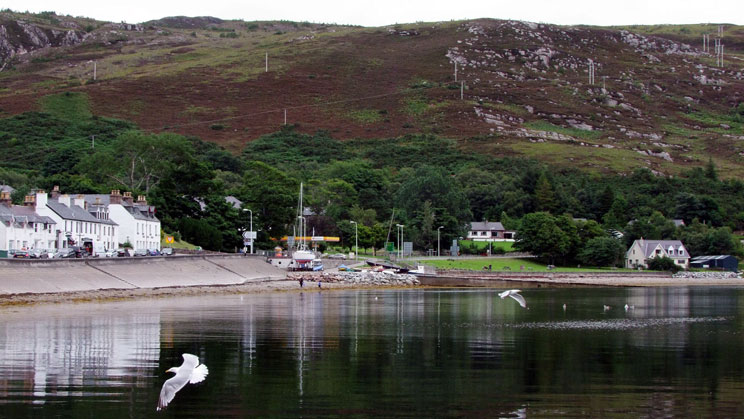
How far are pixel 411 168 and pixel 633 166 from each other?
4394 cm

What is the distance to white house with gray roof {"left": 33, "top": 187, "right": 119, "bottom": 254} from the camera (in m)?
70.6

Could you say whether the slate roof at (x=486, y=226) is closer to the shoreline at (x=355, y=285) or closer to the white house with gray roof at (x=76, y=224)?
the shoreline at (x=355, y=285)

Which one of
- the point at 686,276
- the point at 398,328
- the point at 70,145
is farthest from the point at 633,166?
the point at 398,328

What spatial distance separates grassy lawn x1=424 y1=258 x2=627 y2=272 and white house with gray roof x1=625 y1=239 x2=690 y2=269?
862 cm

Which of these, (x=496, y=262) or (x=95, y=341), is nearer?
(x=95, y=341)

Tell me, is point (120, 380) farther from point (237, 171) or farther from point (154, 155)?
point (237, 171)

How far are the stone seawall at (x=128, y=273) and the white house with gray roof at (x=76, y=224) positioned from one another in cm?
706

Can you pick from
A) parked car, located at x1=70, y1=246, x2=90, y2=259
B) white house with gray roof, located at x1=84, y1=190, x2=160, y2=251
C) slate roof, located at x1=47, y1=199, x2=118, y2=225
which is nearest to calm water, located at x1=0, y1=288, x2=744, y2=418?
parked car, located at x1=70, y1=246, x2=90, y2=259

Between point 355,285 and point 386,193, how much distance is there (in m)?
71.6

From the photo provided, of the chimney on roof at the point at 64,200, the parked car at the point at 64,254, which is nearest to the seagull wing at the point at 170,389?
the parked car at the point at 64,254

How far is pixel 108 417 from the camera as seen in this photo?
1991 centimetres

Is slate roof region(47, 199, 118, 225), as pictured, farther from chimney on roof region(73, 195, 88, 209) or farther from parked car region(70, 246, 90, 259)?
parked car region(70, 246, 90, 259)

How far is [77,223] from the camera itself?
7319 centimetres

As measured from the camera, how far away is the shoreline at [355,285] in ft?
172
